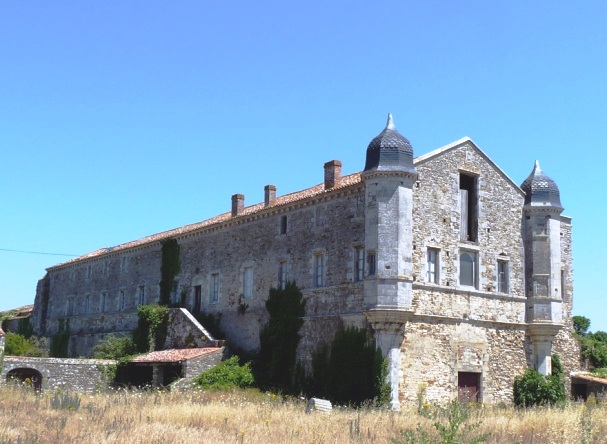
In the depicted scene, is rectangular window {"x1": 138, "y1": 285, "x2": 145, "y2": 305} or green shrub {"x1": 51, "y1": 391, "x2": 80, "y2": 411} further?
rectangular window {"x1": 138, "y1": 285, "x2": 145, "y2": 305}

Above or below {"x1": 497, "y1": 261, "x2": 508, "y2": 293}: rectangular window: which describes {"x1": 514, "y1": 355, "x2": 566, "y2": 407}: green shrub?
below

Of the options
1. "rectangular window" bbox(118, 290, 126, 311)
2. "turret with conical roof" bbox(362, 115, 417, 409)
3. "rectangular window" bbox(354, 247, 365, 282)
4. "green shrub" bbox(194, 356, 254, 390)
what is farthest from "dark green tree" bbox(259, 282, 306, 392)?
"rectangular window" bbox(118, 290, 126, 311)

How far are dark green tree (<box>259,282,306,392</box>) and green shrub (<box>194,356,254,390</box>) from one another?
2.16 ft

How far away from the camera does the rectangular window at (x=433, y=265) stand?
2862cm

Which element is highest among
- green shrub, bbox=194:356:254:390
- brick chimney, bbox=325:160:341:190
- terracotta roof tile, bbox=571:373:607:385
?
brick chimney, bbox=325:160:341:190

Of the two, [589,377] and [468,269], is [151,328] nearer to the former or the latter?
[468,269]

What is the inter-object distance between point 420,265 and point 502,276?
16.0 ft

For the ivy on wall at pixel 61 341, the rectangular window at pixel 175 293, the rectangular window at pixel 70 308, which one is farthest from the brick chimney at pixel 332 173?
the ivy on wall at pixel 61 341

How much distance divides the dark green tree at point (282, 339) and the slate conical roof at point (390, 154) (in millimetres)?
6838

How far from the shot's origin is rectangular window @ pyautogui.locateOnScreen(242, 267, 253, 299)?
3444cm

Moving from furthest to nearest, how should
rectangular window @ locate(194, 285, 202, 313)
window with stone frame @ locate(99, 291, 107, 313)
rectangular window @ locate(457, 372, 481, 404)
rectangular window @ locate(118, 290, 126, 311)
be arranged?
1. window with stone frame @ locate(99, 291, 107, 313)
2. rectangular window @ locate(118, 290, 126, 311)
3. rectangular window @ locate(194, 285, 202, 313)
4. rectangular window @ locate(457, 372, 481, 404)

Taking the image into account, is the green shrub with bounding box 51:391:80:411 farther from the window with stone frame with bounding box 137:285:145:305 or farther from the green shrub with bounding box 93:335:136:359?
the window with stone frame with bounding box 137:285:145:305

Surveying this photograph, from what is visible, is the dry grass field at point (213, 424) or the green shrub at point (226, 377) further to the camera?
the green shrub at point (226, 377)

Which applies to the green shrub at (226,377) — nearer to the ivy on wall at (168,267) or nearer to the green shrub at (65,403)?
Answer: the ivy on wall at (168,267)
